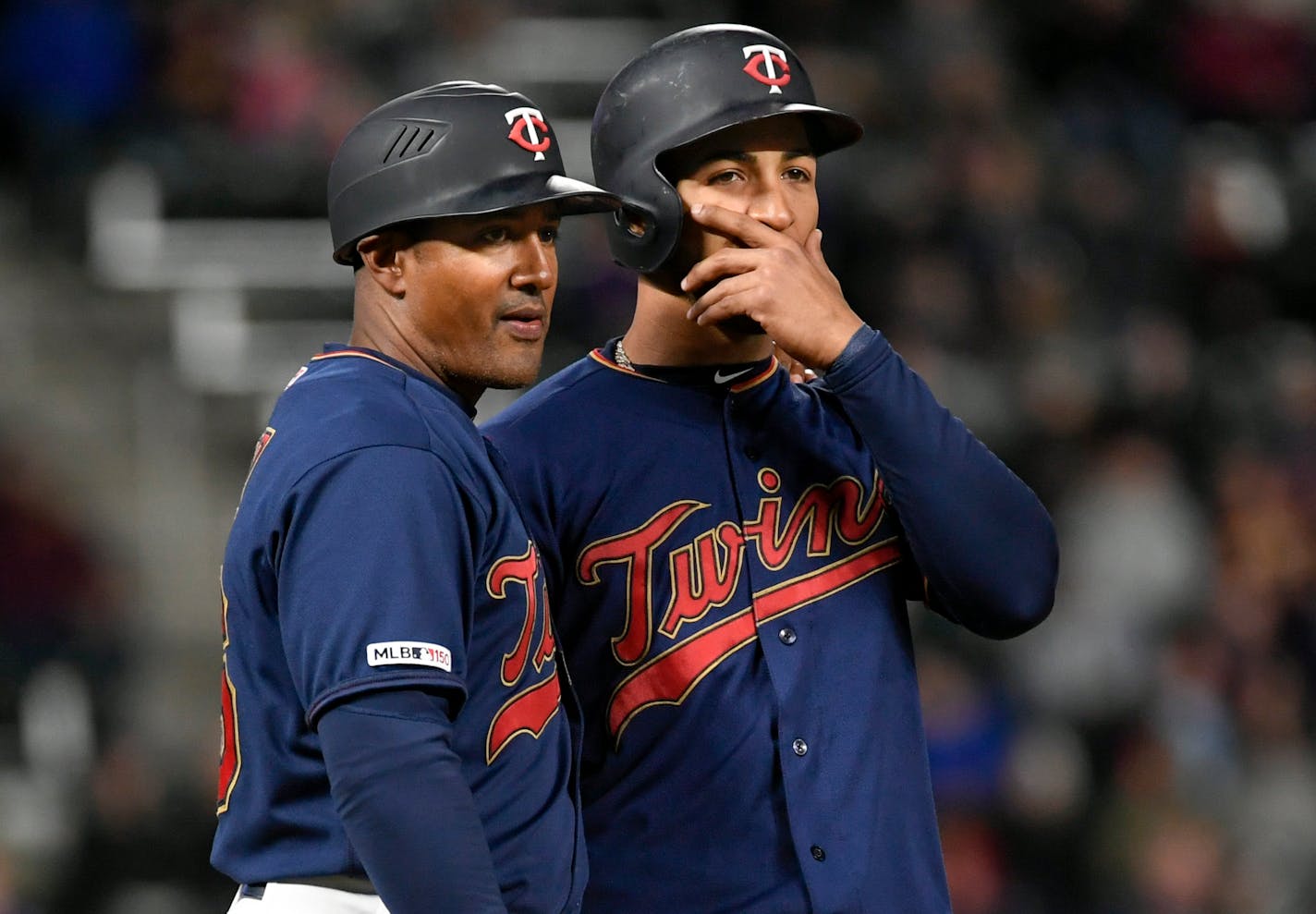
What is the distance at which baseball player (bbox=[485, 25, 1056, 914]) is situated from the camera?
269 centimetres

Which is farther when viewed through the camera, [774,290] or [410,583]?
[774,290]

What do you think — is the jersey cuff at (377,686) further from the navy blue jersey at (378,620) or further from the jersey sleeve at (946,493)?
the jersey sleeve at (946,493)

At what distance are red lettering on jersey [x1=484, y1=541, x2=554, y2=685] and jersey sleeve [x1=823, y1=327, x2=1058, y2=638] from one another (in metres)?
0.55

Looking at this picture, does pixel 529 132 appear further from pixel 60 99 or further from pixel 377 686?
pixel 60 99

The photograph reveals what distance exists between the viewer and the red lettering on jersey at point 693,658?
2754 millimetres

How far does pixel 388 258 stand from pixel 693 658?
749 mm

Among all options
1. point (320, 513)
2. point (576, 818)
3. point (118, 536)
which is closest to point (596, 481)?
point (576, 818)

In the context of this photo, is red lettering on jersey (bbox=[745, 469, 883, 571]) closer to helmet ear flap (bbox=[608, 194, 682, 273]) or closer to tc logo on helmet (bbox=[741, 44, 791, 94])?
helmet ear flap (bbox=[608, 194, 682, 273])

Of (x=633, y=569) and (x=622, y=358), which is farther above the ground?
(x=622, y=358)

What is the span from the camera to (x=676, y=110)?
2787mm

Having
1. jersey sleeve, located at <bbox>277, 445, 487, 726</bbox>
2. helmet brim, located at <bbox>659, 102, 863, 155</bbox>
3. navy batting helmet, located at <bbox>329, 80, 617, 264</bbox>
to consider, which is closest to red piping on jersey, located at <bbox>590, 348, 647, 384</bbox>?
helmet brim, located at <bbox>659, 102, 863, 155</bbox>

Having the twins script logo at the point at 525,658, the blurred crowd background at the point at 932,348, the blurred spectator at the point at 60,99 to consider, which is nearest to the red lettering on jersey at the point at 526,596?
the twins script logo at the point at 525,658

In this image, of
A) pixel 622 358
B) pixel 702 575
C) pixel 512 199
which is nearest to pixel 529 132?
pixel 512 199

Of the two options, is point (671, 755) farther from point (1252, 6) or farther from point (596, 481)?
point (1252, 6)
